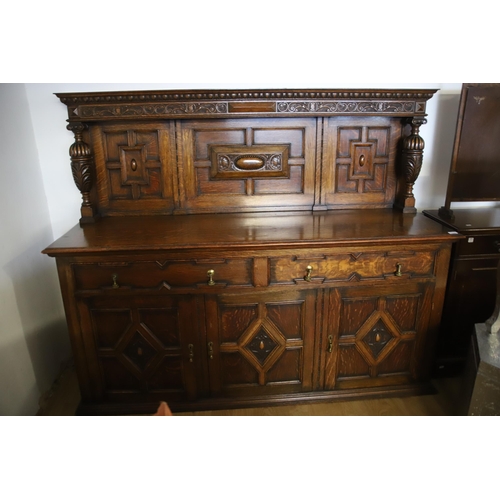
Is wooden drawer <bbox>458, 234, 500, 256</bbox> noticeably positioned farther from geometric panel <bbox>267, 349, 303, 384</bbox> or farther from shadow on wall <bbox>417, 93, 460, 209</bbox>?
geometric panel <bbox>267, 349, 303, 384</bbox>

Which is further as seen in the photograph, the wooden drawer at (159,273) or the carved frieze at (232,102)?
the carved frieze at (232,102)

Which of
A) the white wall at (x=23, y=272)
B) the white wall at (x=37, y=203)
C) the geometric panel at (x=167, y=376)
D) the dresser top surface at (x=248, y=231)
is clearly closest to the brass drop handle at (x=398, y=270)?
the dresser top surface at (x=248, y=231)

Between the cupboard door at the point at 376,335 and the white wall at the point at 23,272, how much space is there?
4.78ft

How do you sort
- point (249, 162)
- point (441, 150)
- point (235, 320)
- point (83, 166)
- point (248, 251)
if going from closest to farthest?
1. point (248, 251)
2. point (235, 320)
3. point (83, 166)
4. point (249, 162)
5. point (441, 150)

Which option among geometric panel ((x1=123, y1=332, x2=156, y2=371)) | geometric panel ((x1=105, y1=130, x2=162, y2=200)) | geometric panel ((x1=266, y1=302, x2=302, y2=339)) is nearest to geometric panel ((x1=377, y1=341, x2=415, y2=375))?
geometric panel ((x1=266, y1=302, x2=302, y2=339))

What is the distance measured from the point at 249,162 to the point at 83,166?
2.66 ft

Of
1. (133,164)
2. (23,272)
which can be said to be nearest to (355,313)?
(133,164)

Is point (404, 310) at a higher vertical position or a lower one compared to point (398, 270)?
lower

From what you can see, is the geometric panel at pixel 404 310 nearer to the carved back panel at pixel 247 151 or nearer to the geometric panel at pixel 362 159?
the carved back panel at pixel 247 151

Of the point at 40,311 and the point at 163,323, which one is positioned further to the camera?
the point at 40,311

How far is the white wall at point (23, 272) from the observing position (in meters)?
1.57

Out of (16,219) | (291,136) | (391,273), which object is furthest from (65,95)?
Result: (391,273)

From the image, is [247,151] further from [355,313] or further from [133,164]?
[355,313]

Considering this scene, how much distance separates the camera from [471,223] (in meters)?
1.77
